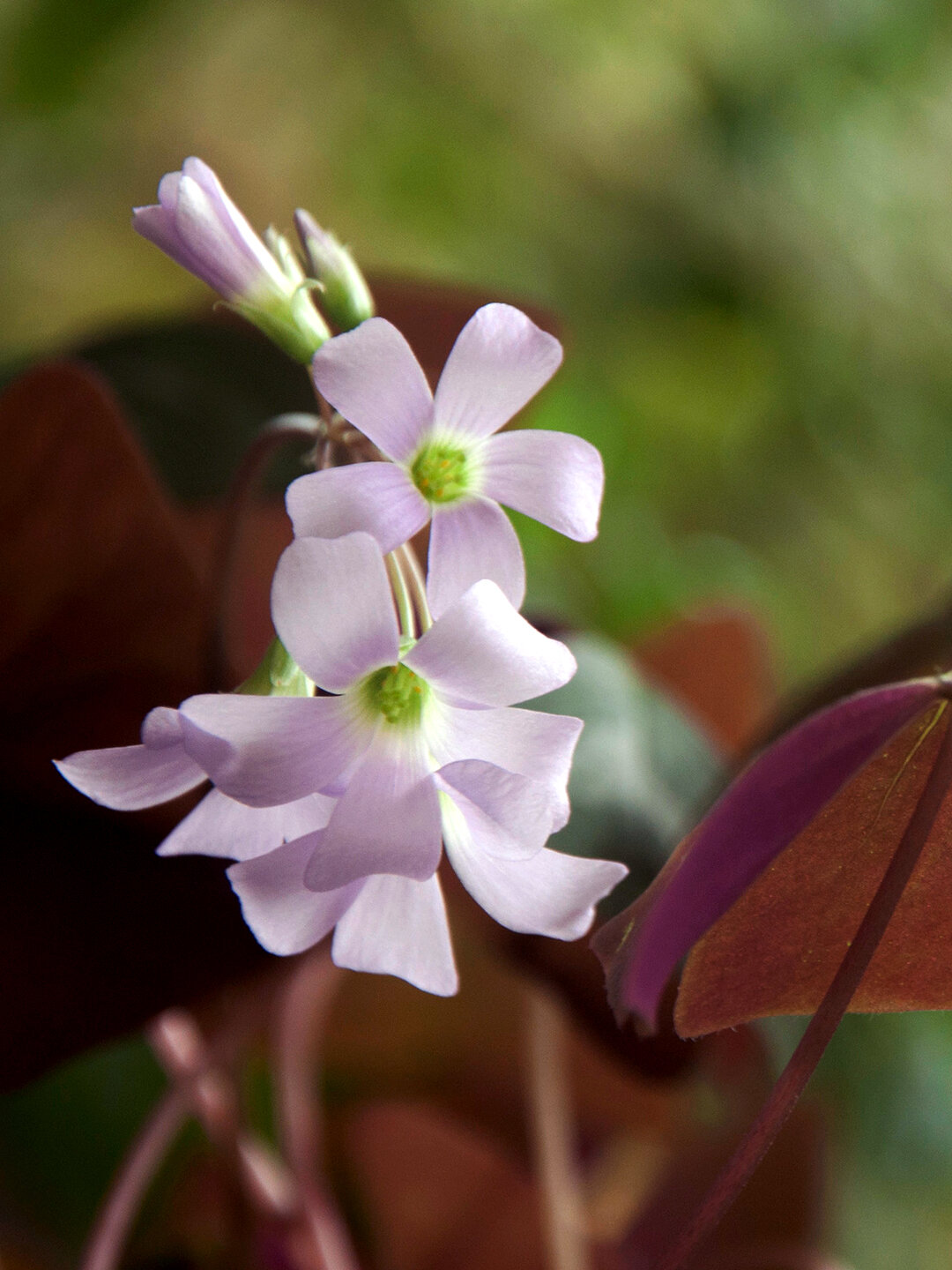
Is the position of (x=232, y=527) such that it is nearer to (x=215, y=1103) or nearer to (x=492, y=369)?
(x=492, y=369)

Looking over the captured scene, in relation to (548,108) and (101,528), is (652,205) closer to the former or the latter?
(548,108)

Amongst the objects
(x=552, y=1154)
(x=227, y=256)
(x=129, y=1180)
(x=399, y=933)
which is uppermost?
(x=227, y=256)

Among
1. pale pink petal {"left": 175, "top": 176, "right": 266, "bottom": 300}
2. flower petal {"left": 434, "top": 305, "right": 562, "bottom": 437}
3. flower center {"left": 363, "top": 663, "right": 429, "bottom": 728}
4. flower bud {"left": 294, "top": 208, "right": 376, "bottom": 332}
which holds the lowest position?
flower center {"left": 363, "top": 663, "right": 429, "bottom": 728}

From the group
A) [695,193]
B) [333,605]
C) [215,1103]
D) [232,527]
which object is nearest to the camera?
[333,605]

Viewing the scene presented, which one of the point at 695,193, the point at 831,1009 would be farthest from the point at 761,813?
the point at 695,193

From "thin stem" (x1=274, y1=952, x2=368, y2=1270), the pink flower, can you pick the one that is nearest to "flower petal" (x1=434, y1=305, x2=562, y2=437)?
the pink flower

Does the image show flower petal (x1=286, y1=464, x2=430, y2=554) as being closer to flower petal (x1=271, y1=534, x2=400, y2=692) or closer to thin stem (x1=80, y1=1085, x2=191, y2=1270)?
flower petal (x1=271, y1=534, x2=400, y2=692)

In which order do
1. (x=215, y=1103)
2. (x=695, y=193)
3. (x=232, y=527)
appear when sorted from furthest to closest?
(x=695, y=193)
(x=215, y=1103)
(x=232, y=527)
